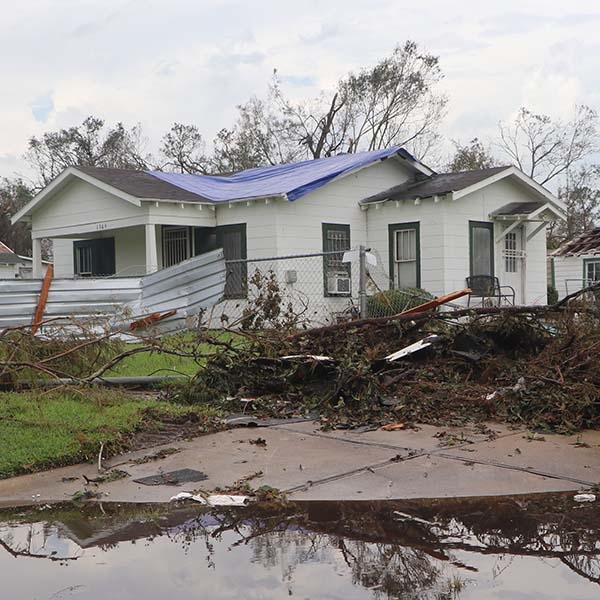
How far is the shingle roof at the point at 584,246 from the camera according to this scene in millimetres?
25195

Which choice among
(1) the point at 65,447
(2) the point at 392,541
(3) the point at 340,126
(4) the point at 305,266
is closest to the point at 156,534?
(2) the point at 392,541

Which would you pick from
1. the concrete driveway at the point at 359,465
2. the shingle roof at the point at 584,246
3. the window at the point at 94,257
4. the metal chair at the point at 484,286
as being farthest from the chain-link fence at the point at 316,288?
the shingle roof at the point at 584,246

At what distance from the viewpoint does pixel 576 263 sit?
26.1m

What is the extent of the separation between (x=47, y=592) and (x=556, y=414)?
4741mm

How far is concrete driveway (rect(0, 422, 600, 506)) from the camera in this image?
5.06 metres

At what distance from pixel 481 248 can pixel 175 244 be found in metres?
7.35

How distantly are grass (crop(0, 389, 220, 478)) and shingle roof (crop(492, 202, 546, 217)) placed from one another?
1256 cm

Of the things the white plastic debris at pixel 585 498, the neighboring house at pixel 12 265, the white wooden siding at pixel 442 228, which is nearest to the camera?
the white plastic debris at pixel 585 498

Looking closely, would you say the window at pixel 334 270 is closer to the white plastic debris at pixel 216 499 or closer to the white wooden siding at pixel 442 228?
the white wooden siding at pixel 442 228

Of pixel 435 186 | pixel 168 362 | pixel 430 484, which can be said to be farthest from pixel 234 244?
pixel 430 484

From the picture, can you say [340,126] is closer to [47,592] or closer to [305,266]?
[305,266]

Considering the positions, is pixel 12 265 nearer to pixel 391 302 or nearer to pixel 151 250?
pixel 151 250

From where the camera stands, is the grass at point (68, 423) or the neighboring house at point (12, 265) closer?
the grass at point (68, 423)

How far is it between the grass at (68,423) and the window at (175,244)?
11322 millimetres
